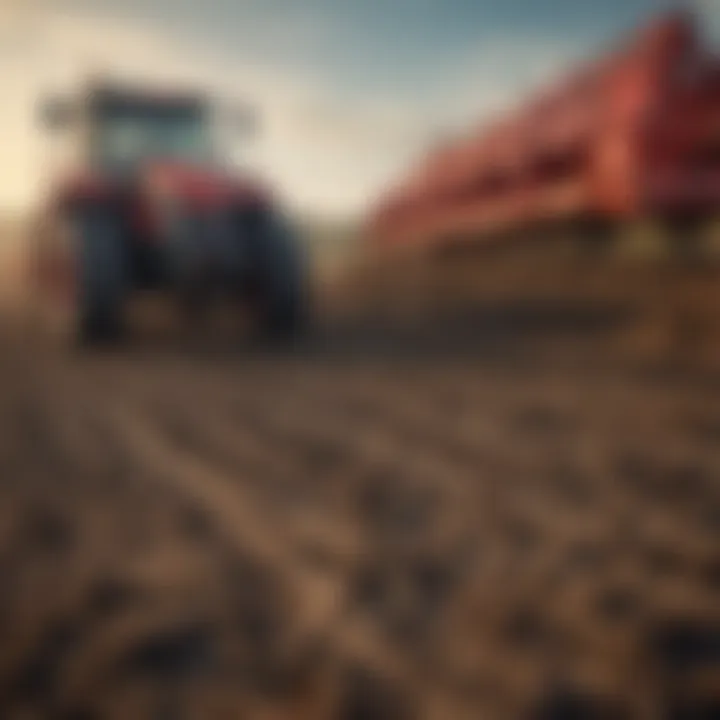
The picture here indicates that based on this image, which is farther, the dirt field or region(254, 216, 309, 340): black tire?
region(254, 216, 309, 340): black tire

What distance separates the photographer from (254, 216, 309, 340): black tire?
584 centimetres

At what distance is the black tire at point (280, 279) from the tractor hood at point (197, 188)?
0.24 metres

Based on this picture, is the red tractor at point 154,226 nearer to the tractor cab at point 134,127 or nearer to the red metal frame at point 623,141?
the tractor cab at point 134,127

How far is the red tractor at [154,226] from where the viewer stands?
566 centimetres

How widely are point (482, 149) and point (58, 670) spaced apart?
5.03 m

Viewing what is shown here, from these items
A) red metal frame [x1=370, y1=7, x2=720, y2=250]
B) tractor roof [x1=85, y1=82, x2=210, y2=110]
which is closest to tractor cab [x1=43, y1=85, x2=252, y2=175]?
tractor roof [x1=85, y1=82, x2=210, y2=110]

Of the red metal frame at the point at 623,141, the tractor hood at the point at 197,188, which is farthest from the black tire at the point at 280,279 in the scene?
the red metal frame at the point at 623,141

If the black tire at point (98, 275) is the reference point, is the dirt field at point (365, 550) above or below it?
below

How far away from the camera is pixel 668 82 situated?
343 centimetres

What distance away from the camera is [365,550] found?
6.67 feet

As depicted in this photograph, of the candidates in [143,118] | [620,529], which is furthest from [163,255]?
[620,529]

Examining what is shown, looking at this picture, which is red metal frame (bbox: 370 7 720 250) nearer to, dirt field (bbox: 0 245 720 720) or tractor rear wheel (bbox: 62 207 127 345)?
dirt field (bbox: 0 245 720 720)

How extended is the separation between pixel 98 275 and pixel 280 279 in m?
1.19

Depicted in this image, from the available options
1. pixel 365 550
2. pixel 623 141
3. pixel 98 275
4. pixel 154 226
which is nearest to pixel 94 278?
pixel 98 275
